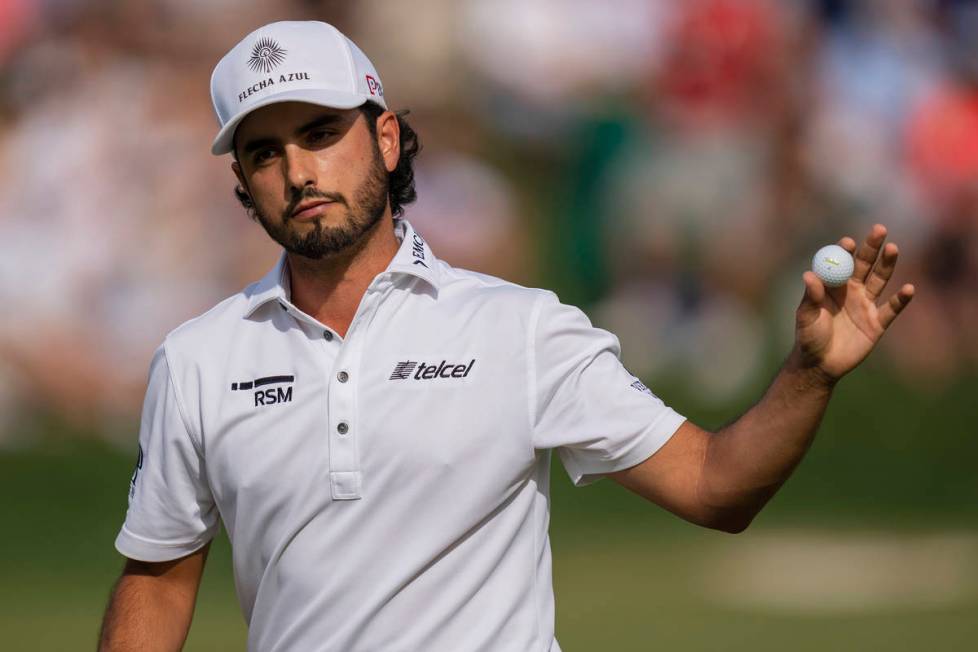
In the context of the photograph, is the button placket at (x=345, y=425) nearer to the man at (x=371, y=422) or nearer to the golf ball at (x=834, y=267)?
the man at (x=371, y=422)

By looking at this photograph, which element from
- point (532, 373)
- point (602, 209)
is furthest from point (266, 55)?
point (602, 209)

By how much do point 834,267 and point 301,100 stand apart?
1139 millimetres

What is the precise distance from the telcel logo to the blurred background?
6.28 metres

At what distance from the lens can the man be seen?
Result: 9.47 ft

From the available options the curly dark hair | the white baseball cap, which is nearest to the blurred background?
the curly dark hair

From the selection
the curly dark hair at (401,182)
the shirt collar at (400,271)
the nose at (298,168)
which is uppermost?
the nose at (298,168)

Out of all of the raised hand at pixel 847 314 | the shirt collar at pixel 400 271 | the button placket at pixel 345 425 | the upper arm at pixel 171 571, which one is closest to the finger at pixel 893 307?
the raised hand at pixel 847 314

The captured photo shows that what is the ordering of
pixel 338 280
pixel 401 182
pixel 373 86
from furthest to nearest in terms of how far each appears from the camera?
1. pixel 401 182
2. pixel 373 86
3. pixel 338 280

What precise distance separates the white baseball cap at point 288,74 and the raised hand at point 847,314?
1.07m

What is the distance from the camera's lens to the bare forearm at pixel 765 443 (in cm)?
284

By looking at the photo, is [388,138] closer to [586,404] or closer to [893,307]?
[586,404]

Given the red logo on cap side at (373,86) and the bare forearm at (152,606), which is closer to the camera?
the bare forearm at (152,606)

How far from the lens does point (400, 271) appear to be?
3096 millimetres

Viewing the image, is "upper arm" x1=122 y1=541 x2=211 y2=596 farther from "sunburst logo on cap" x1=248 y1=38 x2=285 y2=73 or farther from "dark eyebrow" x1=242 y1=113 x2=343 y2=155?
"sunburst logo on cap" x1=248 y1=38 x2=285 y2=73
